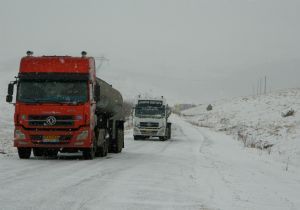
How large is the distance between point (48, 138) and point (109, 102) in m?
4.75

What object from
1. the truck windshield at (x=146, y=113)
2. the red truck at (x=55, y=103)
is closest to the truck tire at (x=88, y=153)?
the red truck at (x=55, y=103)

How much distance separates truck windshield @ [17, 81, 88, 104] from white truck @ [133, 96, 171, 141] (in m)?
20.9

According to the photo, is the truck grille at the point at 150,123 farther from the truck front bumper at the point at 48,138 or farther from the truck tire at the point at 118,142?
the truck front bumper at the point at 48,138

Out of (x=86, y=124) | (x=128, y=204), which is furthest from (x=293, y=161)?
(x=128, y=204)

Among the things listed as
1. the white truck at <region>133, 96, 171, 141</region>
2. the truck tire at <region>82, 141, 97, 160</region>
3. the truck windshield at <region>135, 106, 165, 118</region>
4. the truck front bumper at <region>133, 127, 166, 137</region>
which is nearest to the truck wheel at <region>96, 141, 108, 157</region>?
the truck tire at <region>82, 141, 97, 160</region>

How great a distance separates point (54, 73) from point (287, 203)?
11145 mm

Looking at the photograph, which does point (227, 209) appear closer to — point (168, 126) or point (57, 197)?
point (57, 197)

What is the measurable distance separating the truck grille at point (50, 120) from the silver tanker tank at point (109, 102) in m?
1.90

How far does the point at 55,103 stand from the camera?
19.1 meters

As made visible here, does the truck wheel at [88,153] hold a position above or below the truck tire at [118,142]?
below

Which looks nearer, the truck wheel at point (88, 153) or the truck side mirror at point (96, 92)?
the truck side mirror at point (96, 92)

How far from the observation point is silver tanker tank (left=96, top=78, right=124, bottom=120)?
21453mm

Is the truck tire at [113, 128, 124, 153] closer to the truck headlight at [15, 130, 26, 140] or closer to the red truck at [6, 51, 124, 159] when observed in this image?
the red truck at [6, 51, 124, 159]

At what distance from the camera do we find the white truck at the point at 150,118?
4044 centimetres
